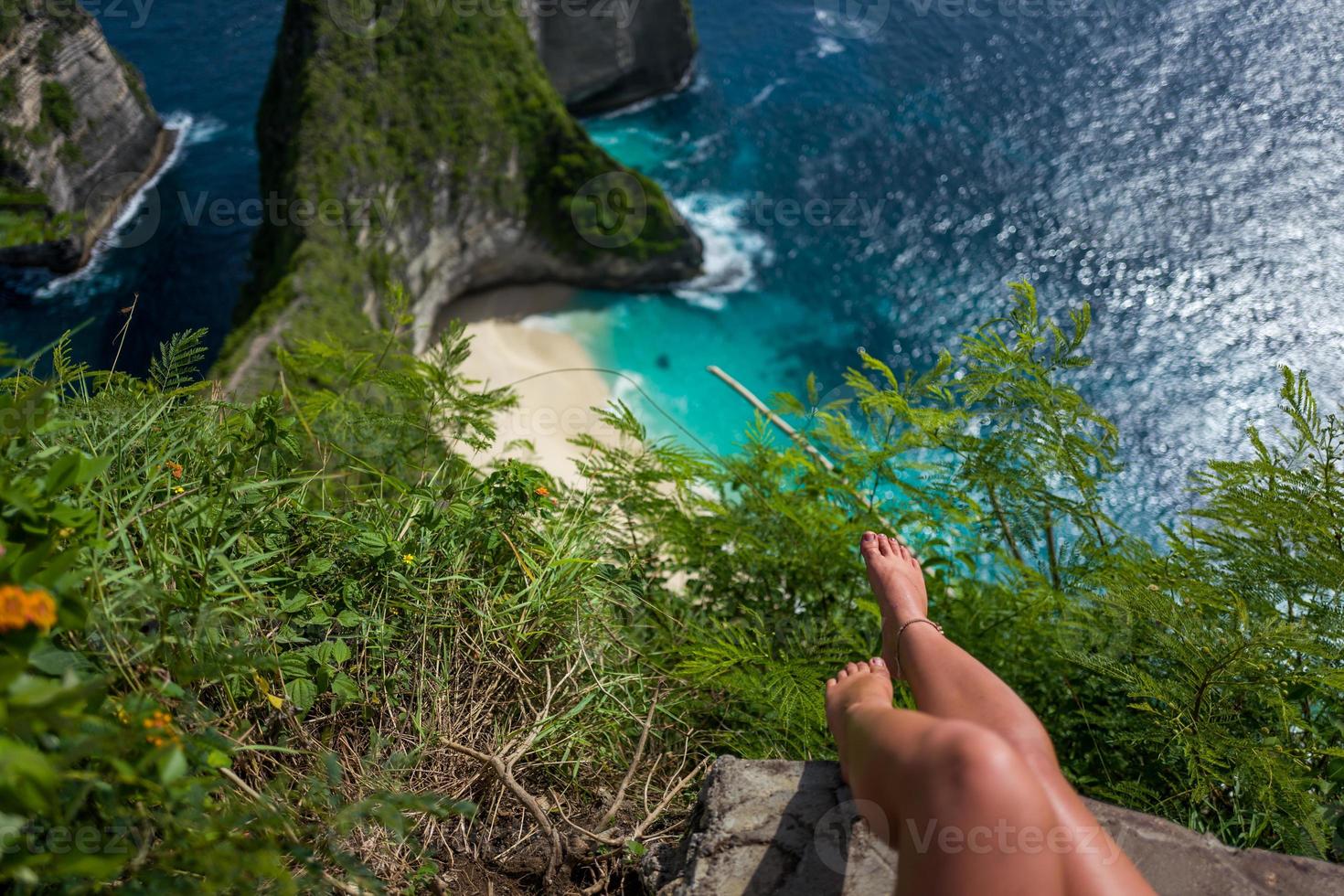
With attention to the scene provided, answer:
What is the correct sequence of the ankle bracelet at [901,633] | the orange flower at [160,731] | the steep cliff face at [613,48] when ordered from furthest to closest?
the steep cliff face at [613,48]
the ankle bracelet at [901,633]
the orange flower at [160,731]

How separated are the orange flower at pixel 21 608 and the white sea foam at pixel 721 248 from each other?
1447cm

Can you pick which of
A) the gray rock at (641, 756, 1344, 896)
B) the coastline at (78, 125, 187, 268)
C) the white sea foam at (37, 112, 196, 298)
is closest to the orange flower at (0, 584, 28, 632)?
the gray rock at (641, 756, 1344, 896)

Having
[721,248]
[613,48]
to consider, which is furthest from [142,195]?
[721,248]

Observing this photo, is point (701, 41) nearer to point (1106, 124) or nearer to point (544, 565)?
point (1106, 124)

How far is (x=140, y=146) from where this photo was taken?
17.8m

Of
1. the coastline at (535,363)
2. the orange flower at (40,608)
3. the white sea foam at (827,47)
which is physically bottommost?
the coastline at (535,363)

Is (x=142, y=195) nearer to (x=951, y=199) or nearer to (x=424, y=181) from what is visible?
(x=424, y=181)

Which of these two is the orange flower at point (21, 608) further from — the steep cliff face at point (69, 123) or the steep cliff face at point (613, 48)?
the steep cliff face at point (613, 48)

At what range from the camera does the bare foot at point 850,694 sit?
2.38m

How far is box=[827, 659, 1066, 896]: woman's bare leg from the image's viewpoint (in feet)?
5.74

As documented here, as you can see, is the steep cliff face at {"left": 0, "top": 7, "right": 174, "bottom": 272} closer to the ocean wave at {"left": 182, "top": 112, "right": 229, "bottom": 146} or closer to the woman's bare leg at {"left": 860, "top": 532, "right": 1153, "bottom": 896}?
the ocean wave at {"left": 182, "top": 112, "right": 229, "bottom": 146}

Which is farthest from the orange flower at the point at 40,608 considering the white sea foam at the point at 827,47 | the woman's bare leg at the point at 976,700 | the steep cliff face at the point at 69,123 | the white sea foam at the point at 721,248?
the white sea foam at the point at 827,47

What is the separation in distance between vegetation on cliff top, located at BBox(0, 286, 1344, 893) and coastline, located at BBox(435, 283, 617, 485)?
326 inches

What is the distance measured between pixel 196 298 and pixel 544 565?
15.4 m
